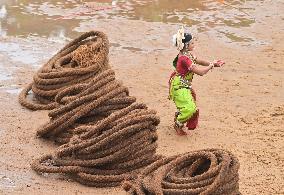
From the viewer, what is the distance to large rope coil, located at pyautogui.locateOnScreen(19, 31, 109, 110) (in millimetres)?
7938

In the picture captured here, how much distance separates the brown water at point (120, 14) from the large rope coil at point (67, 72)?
12.8 ft

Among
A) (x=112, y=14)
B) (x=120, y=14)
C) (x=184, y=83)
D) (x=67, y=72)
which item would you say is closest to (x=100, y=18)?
(x=112, y=14)

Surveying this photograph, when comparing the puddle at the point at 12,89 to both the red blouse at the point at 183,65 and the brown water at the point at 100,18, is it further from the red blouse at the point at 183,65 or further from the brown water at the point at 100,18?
the red blouse at the point at 183,65

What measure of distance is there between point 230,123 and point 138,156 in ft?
7.20

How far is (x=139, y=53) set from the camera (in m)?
11.2

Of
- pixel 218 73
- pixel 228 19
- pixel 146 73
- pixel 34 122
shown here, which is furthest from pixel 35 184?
pixel 228 19

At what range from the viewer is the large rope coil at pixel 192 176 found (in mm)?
4875

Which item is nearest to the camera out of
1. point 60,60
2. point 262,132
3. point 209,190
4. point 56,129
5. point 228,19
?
point 209,190

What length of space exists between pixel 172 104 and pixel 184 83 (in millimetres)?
1181

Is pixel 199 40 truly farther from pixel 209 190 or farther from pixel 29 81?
pixel 209 190

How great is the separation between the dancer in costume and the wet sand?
212mm

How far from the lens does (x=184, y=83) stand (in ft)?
24.3

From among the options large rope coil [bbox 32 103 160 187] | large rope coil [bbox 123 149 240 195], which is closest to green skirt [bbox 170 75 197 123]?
large rope coil [bbox 32 103 160 187]

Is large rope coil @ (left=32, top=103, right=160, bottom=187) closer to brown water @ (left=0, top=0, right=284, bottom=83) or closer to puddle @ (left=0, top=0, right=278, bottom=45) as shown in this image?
brown water @ (left=0, top=0, right=284, bottom=83)
